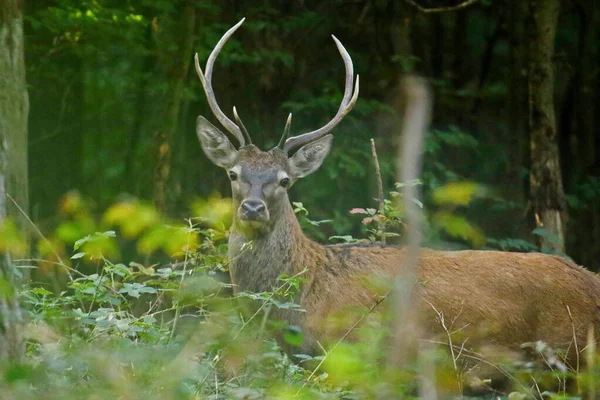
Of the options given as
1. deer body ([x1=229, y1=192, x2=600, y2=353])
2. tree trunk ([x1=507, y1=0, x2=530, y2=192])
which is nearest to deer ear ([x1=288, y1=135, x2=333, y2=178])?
deer body ([x1=229, y1=192, x2=600, y2=353])

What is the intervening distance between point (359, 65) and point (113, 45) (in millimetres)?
2996

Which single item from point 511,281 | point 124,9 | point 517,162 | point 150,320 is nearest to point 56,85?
point 124,9

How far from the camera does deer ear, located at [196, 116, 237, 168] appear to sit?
7.14 m

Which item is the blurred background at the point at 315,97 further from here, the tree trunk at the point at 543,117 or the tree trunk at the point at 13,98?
the tree trunk at the point at 13,98

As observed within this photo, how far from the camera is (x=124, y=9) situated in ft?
33.3

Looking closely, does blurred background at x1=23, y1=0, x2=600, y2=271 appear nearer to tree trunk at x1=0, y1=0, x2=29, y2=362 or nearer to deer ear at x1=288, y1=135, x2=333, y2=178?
deer ear at x1=288, y1=135, x2=333, y2=178

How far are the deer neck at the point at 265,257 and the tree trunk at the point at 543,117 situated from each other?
4044mm

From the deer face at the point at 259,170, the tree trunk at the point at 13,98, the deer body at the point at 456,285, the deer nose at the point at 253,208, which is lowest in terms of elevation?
the deer body at the point at 456,285

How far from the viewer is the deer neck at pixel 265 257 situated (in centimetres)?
650

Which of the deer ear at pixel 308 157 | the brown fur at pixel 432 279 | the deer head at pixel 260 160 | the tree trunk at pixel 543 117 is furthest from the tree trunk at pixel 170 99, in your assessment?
the brown fur at pixel 432 279

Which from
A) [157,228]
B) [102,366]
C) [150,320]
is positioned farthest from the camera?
[150,320]

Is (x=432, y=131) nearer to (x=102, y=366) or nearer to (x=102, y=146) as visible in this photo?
(x=102, y=146)

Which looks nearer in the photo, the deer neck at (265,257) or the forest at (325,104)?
the deer neck at (265,257)

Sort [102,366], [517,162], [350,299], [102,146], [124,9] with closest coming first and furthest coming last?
[102,366] < [350,299] < [124,9] < [102,146] < [517,162]
